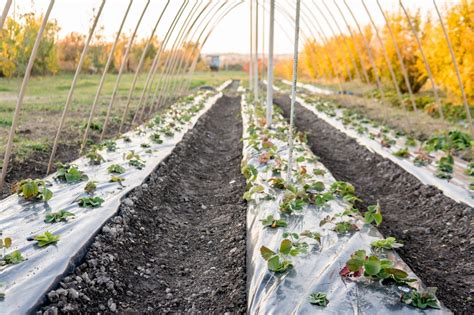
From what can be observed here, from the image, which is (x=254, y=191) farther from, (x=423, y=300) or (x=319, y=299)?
(x=423, y=300)

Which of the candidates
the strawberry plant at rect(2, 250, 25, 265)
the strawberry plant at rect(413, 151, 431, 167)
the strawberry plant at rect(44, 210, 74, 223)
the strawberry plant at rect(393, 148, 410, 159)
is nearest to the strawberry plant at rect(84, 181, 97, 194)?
the strawberry plant at rect(44, 210, 74, 223)

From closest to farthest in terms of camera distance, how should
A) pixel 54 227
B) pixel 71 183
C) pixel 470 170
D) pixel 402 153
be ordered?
1. pixel 54 227
2. pixel 71 183
3. pixel 470 170
4. pixel 402 153

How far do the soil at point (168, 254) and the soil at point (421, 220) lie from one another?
A: 1.78 meters

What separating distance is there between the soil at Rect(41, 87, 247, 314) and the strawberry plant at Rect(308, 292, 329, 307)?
0.62 m

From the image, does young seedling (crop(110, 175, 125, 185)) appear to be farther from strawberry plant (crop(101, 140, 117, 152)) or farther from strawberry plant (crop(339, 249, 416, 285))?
strawberry plant (crop(339, 249, 416, 285))

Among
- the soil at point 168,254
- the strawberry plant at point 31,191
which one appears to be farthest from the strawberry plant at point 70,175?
the soil at point 168,254

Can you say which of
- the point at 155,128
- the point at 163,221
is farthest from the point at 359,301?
the point at 155,128

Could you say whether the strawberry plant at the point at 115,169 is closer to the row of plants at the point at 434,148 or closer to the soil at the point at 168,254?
the soil at the point at 168,254

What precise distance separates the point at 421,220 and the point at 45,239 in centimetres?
454

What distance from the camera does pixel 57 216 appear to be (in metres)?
4.94

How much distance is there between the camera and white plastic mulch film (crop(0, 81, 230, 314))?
354cm

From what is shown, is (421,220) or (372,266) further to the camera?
(421,220)

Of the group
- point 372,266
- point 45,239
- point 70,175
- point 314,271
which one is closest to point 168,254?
point 45,239

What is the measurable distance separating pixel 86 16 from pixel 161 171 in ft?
43.8
